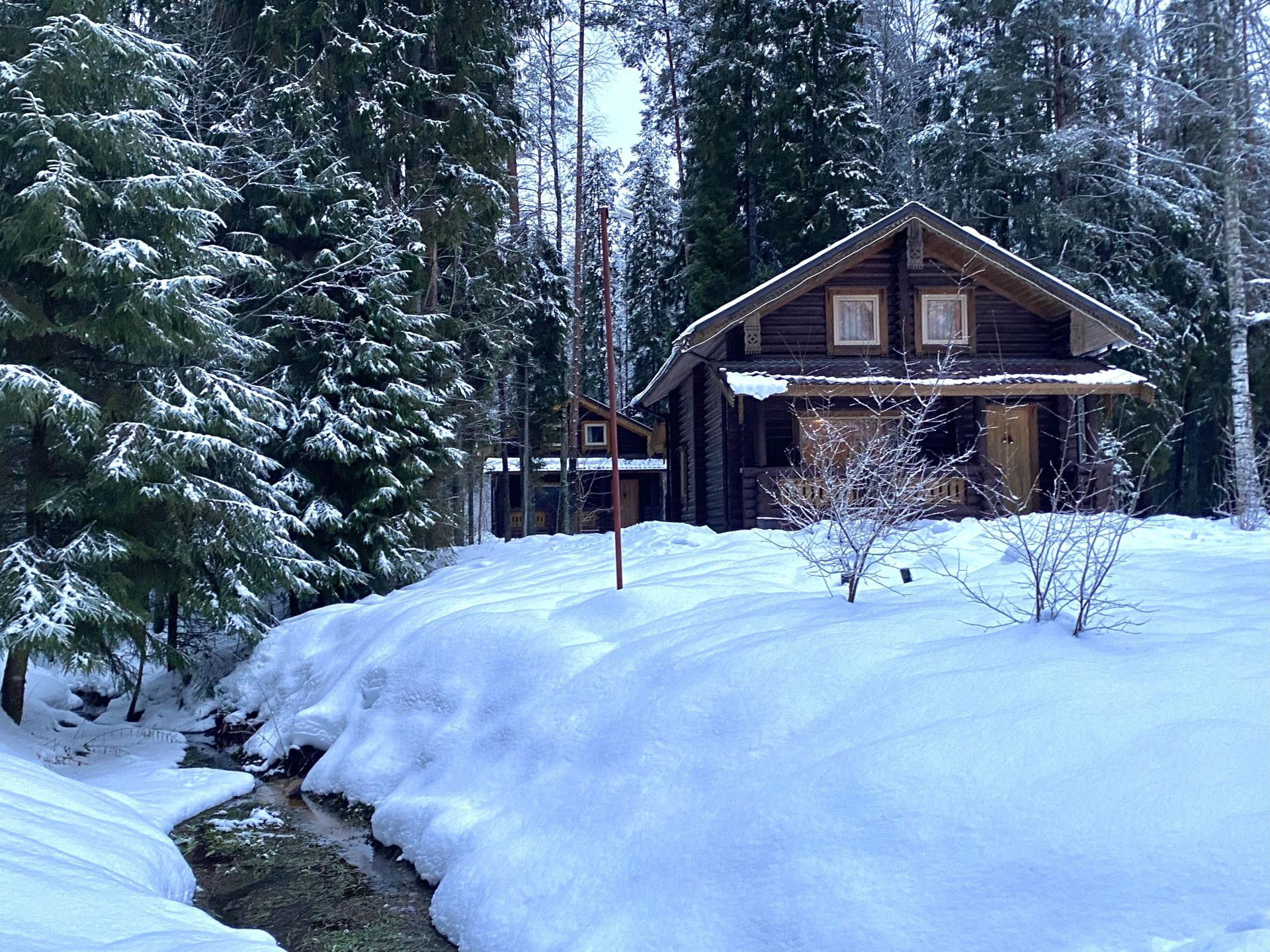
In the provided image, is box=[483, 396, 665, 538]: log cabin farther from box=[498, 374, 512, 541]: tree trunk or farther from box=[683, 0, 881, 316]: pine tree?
box=[683, 0, 881, 316]: pine tree

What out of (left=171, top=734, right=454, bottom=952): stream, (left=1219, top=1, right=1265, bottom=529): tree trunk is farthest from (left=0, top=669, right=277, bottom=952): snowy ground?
(left=1219, top=1, right=1265, bottom=529): tree trunk

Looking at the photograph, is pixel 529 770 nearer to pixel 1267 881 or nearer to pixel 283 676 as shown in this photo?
pixel 1267 881

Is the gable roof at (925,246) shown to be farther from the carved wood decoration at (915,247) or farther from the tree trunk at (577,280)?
the tree trunk at (577,280)

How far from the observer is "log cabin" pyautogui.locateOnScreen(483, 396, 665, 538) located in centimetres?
3344

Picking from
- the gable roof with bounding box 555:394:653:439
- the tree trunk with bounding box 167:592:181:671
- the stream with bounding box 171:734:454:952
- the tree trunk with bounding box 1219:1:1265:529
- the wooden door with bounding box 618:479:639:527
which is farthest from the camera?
the wooden door with bounding box 618:479:639:527

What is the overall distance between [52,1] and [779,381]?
1093cm

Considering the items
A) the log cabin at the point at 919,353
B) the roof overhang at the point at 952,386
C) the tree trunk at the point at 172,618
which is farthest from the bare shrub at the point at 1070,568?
the tree trunk at the point at 172,618

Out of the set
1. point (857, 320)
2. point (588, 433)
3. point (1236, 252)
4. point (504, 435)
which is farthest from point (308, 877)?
point (588, 433)

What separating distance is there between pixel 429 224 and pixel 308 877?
538 inches

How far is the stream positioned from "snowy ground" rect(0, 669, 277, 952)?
33 cm

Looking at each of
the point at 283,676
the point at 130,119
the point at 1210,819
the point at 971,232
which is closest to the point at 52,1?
the point at 130,119

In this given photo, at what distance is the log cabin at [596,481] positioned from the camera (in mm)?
33438

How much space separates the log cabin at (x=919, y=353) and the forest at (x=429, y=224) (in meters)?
2.87

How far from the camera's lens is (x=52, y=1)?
9.12m
